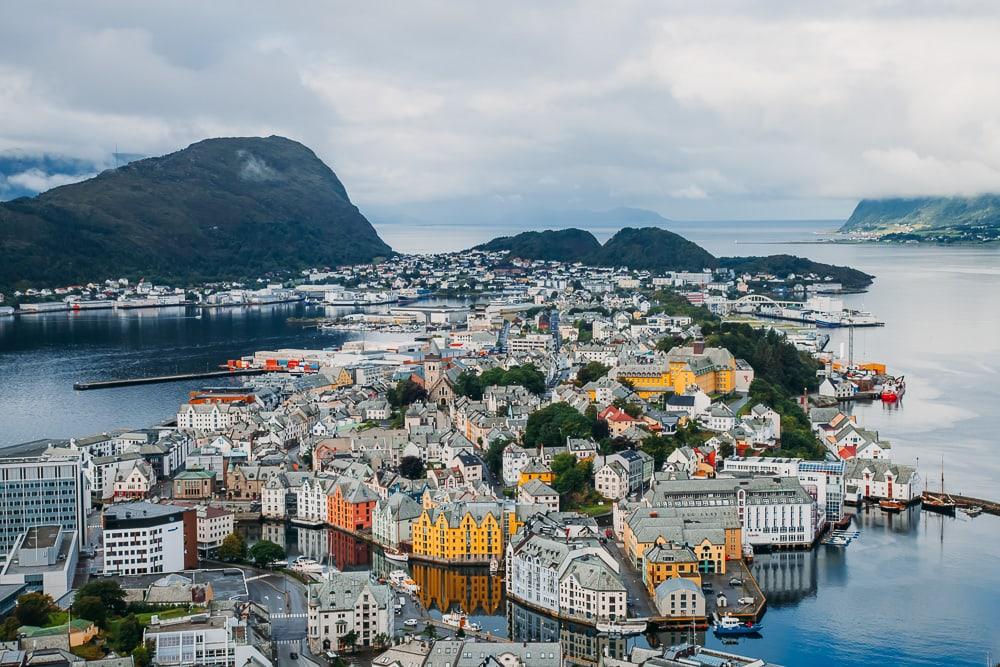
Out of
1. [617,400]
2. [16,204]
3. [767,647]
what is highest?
[16,204]

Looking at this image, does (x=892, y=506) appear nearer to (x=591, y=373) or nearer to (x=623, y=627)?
(x=623, y=627)

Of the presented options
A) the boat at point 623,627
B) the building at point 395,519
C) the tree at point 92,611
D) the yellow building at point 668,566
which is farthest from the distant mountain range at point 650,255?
the tree at point 92,611

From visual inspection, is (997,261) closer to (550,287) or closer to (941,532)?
(550,287)

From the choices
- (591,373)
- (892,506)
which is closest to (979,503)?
(892,506)

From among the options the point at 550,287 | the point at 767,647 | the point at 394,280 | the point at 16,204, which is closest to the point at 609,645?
the point at 767,647

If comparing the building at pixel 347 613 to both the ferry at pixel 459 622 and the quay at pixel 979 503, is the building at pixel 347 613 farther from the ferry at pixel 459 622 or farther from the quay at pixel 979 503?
the quay at pixel 979 503

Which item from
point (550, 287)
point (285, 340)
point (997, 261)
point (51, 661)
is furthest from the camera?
point (997, 261)
